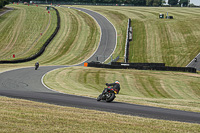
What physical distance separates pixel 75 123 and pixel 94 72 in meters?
31.5

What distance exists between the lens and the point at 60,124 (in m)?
10.8

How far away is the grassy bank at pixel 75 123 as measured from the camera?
33.4 feet

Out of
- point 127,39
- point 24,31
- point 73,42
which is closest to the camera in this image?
point 127,39

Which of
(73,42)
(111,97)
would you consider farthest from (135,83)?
(73,42)

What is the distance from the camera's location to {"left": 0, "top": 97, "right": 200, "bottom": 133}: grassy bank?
1018 cm

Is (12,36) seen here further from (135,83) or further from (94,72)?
(135,83)

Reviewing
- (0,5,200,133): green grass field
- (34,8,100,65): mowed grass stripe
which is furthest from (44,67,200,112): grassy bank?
(34,8,100,65): mowed grass stripe

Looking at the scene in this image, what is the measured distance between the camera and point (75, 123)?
11.2 metres

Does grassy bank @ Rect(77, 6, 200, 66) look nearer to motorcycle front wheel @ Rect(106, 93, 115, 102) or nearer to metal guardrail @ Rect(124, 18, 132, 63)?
metal guardrail @ Rect(124, 18, 132, 63)

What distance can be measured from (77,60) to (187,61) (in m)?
24.1

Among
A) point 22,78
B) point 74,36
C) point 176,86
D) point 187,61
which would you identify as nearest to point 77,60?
point 74,36

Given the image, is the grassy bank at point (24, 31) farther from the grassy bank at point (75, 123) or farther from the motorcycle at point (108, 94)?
the grassy bank at point (75, 123)

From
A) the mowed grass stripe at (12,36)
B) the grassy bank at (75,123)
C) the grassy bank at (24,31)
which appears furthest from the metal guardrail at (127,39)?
the grassy bank at (75,123)

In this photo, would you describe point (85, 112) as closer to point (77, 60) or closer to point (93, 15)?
point (77, 60)
